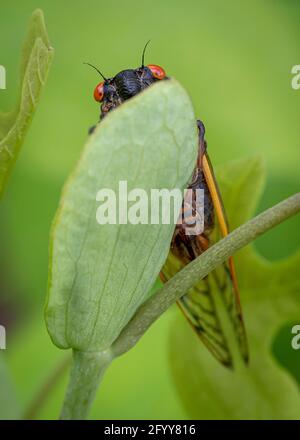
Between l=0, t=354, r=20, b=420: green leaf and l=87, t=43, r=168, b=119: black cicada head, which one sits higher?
l=87, t=43, r=168, b=119: black cicada head

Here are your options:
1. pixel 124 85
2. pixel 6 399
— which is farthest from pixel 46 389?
pixel 124 85

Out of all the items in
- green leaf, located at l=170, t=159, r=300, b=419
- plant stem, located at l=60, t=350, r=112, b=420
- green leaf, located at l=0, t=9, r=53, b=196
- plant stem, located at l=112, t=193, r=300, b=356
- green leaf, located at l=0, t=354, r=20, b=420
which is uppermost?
green leaf, located at l=0, t=9, r=53, b=196

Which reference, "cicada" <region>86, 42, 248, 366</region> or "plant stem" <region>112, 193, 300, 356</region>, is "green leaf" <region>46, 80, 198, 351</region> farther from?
"cicada" <region>86, 42, 248, 366</region>

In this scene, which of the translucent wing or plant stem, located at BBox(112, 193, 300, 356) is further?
the translucent wing

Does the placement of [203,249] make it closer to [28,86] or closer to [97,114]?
[28,86]

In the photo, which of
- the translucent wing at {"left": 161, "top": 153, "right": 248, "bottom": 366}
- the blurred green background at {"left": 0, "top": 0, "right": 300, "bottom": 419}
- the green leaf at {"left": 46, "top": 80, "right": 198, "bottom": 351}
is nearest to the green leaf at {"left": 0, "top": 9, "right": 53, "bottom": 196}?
the green leaf at {"left": 46, "top": 80, "right": 198, "bottom": 351}

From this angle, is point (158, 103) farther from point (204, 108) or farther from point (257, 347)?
point (204, 108)

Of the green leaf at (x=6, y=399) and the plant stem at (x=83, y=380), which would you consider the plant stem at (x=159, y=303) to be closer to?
the plant stem at (x=83, y=380)
